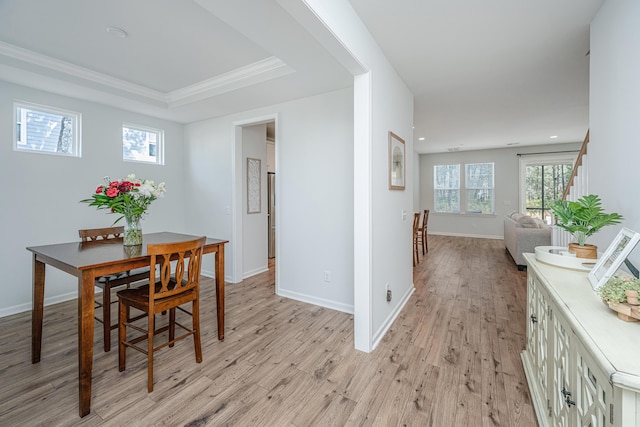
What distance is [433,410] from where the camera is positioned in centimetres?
163

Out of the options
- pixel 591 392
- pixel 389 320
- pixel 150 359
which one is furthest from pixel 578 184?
pixel 150 359

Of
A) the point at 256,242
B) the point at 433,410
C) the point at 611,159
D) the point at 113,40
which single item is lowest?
the point at 433,410

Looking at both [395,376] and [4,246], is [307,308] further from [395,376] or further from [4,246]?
[4,246]

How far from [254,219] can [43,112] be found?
2.84 metres

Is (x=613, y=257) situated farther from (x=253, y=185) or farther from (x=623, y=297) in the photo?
(x=253, y=185)

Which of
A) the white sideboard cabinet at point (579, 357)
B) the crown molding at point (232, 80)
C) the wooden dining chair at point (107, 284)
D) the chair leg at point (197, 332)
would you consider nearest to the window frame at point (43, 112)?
the crown molding at point (232, 80)

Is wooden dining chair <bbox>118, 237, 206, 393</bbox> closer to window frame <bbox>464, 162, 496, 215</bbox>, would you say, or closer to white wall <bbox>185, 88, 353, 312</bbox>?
white wall <bbox>185, 88, 353, 312</bbox>

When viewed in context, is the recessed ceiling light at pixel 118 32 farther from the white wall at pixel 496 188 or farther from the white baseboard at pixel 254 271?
the white wall at pixel 496 188

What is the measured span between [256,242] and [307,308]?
168 cm

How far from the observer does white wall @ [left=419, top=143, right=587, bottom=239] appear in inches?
300

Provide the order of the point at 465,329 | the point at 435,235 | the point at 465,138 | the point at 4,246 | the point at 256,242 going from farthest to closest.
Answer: the point at 435,235 → the point at 465,138 → the point at 256,242 → the point at 4,246 → the point at 465,329

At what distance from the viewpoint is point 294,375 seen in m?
1.98

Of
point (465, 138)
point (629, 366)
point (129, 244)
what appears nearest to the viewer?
point (629, 366)

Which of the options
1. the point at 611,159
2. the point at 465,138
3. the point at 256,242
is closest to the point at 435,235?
the point at 465,138
